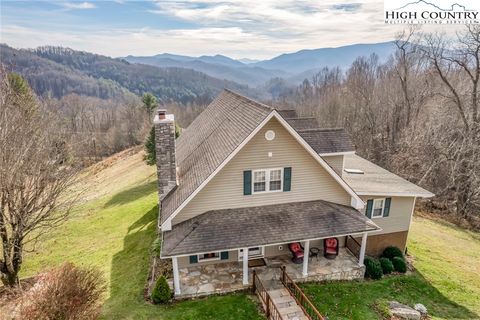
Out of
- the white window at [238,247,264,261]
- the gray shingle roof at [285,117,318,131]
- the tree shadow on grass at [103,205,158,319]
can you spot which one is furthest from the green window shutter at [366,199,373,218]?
the tree shadow on grass at [103,205,158,319]

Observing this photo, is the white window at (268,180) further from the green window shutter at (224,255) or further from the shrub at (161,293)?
the shrub at (161,293)

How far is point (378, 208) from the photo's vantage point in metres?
17.0

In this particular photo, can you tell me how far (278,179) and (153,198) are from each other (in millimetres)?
16618

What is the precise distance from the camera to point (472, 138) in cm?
2650

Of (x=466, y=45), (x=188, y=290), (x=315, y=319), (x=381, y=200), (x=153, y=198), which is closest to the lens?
(x=315, y=319)

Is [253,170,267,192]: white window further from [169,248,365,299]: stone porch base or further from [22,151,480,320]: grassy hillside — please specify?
[22,151,480,320]: grassy hillside

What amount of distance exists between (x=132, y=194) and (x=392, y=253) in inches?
1004

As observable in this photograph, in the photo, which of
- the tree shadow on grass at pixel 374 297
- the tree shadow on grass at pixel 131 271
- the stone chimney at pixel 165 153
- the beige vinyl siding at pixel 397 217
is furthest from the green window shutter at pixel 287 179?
the tree shadow on grass at pixel 131 271

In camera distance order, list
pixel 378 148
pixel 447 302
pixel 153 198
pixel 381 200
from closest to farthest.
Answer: pixel 447 302
pixel 381 200
pixel 153 198
pixel 378 148

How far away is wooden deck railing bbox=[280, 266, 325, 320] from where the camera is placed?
1182 cm

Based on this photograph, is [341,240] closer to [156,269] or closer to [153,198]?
[156,269]

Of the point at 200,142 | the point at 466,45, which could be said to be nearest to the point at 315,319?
the point at 200,142

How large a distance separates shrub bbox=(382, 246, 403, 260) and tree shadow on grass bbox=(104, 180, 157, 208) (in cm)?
2225

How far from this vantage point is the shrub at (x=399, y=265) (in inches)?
639
